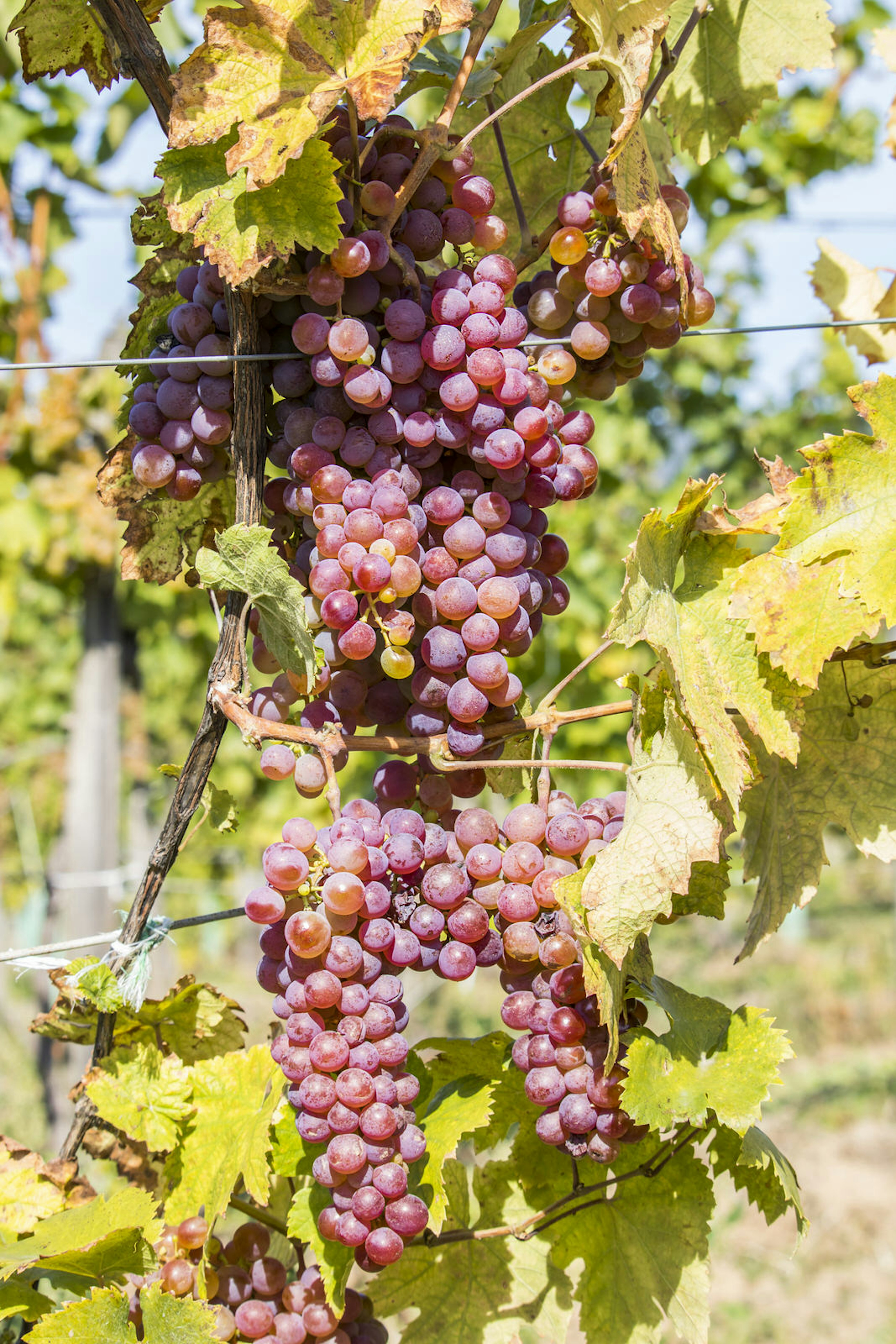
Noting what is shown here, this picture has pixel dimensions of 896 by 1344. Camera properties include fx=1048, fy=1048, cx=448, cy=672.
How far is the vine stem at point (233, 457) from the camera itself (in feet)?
2.28

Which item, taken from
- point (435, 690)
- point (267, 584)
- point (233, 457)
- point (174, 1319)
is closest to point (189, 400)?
point (233, 457)

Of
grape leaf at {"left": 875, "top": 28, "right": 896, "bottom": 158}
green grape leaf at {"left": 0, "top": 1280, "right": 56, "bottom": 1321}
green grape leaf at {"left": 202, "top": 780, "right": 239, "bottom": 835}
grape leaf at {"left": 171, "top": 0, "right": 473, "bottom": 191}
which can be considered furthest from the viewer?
grape leaf at {"left": 875, "top": 28, "right": 896, "bottom": 158}

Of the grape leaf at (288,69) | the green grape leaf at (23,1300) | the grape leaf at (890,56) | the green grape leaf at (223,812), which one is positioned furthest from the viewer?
the grape leaf at (890,56)

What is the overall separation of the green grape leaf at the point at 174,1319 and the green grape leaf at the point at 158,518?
19.3 inches

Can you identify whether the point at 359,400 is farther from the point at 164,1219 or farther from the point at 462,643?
the point at 164,1219

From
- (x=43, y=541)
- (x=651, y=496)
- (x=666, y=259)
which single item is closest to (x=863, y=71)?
(x=651, y=496)

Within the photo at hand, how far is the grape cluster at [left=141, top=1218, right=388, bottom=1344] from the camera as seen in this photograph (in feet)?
2.48

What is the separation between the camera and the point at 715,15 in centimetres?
92

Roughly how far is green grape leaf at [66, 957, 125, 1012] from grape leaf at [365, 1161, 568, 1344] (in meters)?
0.31

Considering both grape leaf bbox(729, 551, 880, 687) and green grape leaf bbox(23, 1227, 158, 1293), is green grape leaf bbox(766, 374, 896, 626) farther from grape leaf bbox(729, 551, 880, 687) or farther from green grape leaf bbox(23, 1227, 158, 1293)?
green grape leaf bbox(23, 1227, 158, 1293)

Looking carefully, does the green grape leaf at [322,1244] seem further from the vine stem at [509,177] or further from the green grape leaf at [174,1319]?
the vine stem at [509,177]

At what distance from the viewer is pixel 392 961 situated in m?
0.70

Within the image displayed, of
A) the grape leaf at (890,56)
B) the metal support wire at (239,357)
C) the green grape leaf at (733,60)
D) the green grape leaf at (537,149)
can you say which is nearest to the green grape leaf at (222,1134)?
the metal support wire at (239,357)

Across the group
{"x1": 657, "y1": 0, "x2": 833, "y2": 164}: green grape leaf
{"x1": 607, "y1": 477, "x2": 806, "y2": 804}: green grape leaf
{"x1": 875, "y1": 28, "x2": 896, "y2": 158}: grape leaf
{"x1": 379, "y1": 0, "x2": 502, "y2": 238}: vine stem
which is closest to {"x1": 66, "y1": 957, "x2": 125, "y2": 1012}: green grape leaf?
{"x1": 607, "y1": 477, "x2": 806, "y2": 804}: green grape leaf
